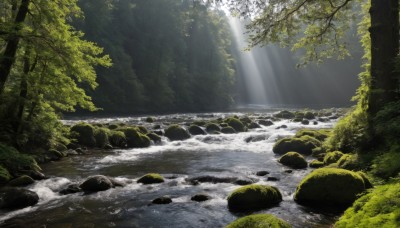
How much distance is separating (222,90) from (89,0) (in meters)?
28.5

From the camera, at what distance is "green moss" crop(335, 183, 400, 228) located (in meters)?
4.27

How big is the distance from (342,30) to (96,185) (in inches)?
458

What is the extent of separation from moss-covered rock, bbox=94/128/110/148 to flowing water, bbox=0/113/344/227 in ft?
4.71

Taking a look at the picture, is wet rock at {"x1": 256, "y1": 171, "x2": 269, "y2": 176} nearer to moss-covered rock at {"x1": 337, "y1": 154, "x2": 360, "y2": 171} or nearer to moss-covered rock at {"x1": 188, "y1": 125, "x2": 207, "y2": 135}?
moss-covered rock at {"x1": 337, "y1": 154, "x2": 360, "y2": 171}

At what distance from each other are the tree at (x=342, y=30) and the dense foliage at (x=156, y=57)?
26198mm

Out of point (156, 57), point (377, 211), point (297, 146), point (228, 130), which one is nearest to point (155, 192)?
point (377, 211)

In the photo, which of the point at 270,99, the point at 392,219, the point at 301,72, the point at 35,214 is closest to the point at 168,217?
the point at 35,214

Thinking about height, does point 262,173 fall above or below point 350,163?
below

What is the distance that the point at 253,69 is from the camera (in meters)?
110

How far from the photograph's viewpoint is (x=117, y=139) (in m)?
19.7

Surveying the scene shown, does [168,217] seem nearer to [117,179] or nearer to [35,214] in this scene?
[35,214]

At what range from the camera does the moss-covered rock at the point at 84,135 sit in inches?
733

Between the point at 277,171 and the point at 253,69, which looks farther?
the point at 253,69

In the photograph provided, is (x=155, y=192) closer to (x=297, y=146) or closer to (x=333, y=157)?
(x=333, y=157)
